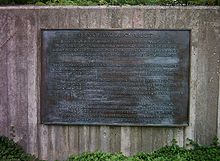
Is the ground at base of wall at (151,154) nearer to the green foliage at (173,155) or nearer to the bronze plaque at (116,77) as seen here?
the green foliage at (173,155)

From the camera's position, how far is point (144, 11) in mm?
7930

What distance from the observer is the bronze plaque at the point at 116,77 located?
7.99 metres

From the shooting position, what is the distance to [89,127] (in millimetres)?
8227

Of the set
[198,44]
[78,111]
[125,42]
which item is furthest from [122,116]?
[198,44]

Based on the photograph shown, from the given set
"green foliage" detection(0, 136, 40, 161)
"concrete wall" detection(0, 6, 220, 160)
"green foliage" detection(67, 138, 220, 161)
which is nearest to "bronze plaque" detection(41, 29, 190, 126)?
"concrete wall" detection(0, 6, 220, 160)

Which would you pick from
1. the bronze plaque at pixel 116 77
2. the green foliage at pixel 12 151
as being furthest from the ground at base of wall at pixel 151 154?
the bronze plaque at pixel 116 77

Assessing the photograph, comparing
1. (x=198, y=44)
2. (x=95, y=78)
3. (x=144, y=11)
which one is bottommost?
(x=95, y=78)

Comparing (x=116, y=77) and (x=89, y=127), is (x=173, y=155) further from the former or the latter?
(x=116, y=77)

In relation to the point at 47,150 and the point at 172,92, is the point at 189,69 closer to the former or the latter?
the point at 172,92

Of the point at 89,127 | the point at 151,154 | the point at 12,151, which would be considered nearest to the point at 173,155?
the point at 151,154

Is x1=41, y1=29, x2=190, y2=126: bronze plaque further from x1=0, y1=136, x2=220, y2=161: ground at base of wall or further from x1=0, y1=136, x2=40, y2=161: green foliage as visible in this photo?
x1=0, y1=136, x2=40, y2=161: green foliage

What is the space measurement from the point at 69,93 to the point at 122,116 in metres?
1.06

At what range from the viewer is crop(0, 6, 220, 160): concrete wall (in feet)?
26.0

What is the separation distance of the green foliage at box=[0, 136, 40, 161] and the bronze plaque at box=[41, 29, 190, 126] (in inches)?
29.9
